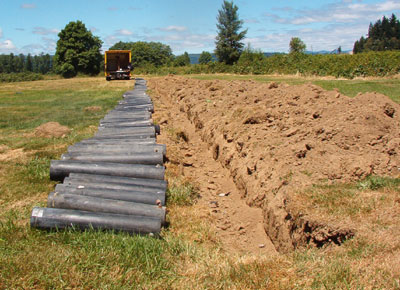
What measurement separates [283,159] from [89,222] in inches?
112

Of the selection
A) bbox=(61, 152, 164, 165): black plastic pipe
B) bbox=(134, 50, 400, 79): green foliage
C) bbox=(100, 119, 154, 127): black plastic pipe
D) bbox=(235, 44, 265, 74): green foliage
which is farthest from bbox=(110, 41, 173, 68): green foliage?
bbox=(61, 152, 164, 165): black plastic pipe

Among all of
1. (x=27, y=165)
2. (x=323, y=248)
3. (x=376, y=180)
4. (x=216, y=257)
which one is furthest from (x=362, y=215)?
(x=27, y=165)

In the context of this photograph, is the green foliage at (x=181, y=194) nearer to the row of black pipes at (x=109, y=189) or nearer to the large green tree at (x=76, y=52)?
the row of black pipes at (x=109, y=189)

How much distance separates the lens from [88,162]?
5.43 m

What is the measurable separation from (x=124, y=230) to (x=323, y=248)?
197 centimetres

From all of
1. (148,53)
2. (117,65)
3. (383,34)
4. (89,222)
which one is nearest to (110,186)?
(89,222)

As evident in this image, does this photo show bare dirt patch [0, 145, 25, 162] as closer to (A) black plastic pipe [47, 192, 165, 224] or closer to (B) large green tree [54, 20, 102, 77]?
(A) black plastic pipe [47, 192, 165, 224]

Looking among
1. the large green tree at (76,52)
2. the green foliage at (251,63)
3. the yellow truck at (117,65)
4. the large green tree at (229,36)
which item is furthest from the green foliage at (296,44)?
the yellow truck at (117,65)

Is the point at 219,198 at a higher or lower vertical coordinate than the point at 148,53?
lower

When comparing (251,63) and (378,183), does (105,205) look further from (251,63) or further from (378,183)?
(251,63)

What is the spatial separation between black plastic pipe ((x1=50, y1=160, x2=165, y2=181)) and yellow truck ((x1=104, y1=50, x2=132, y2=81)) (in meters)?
26.8

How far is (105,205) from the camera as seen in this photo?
418 cm

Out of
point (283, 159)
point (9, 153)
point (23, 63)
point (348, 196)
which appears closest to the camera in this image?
point (348, 196)

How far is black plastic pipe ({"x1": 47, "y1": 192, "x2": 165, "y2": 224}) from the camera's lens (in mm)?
4141
